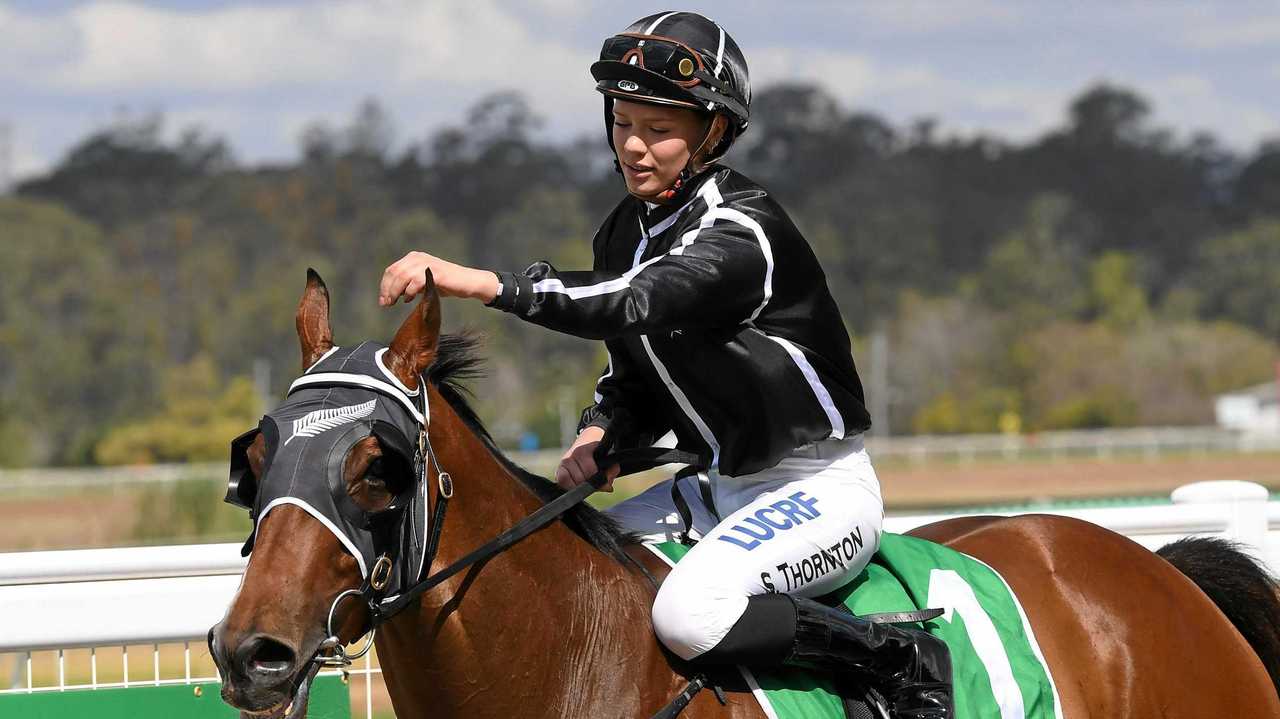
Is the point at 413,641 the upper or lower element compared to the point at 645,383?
lower

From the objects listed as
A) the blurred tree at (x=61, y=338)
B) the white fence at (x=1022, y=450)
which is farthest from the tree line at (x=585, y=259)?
the white fence at (x=1022, y=450)

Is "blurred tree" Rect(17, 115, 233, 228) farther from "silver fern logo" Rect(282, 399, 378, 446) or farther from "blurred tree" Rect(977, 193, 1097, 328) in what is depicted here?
"silver fern logo" Rect(282, 399, 378, 446)

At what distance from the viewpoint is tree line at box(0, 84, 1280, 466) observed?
66.8m

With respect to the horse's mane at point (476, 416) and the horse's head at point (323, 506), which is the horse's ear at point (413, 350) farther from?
the horse's mane at point (476, 416)

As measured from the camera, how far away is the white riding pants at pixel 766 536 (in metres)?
3.27

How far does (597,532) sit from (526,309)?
2.41ft

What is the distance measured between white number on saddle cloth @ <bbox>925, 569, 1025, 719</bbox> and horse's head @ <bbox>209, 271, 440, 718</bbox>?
Result: 145cm

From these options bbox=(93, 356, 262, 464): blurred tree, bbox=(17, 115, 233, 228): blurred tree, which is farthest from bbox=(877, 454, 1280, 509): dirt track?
bbox=(17, 115, 233, 228): blurred tree

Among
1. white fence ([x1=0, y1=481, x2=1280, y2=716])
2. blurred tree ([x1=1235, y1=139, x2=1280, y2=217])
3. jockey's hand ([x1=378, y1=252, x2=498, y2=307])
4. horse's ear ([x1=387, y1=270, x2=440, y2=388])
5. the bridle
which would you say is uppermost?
blurred tree ([x1=1235, y1=139, x2=1280, y2=217])

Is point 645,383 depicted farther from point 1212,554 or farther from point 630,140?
point 1212,554

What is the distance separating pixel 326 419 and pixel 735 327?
3.33 feet

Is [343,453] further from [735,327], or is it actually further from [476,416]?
[735,327]

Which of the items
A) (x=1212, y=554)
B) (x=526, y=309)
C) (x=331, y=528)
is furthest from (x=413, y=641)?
(x=1212, y=554)

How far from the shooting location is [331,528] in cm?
276
